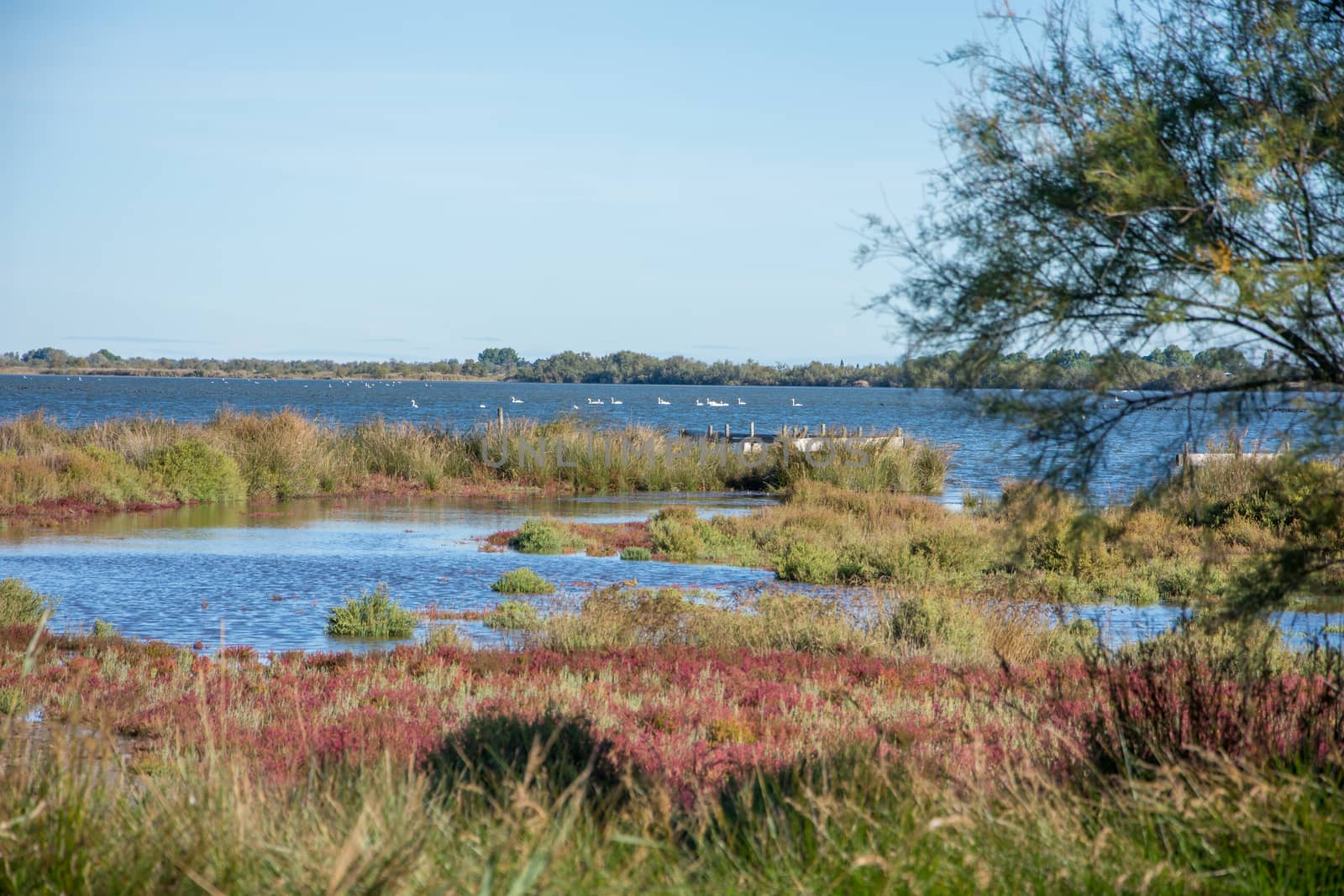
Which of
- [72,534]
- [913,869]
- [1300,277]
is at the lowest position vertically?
[72,534]

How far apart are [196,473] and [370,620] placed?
1750 centimetres

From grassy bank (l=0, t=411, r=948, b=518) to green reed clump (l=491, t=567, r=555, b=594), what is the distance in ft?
41.8

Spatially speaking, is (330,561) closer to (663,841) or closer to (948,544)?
(948,544)

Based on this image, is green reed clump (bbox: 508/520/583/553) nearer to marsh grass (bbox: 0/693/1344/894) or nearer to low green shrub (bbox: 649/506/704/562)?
low green shrub (bbox: 649/506/704/562)

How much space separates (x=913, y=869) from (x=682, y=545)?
1716cm

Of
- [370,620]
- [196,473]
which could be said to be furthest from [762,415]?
[370,620]

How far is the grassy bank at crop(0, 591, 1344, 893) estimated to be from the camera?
350 cm

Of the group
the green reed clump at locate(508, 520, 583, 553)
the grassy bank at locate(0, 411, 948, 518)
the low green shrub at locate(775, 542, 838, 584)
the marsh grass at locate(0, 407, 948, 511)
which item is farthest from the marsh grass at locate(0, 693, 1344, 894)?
the marsh grass at locate(0, 407, 948, 511)

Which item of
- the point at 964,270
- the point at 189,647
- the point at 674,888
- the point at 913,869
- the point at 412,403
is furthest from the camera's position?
the point at 412,403

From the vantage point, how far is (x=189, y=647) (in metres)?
11.6

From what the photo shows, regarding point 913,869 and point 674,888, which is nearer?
point 674,888

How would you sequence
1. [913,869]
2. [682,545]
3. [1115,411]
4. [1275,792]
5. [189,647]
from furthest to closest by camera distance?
1. [682,545]
2. [189,647]
3. [1115,411]
4. [1275,792]
5. [913,869]

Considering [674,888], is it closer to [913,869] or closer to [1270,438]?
[913,869]

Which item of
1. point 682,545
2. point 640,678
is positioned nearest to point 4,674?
point 640,678
